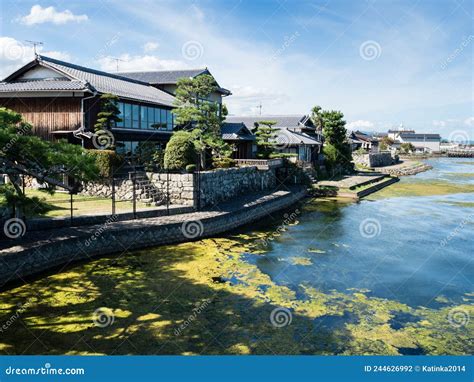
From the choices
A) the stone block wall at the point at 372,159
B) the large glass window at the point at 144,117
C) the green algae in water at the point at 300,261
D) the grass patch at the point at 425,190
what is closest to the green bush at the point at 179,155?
the large glass window at the point at 144,117

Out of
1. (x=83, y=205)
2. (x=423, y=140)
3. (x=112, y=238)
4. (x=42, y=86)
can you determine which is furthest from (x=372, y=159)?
(x=423, y=140)

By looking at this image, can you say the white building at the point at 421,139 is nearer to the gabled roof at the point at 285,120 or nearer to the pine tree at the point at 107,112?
the gabled roof at the point at 285,120

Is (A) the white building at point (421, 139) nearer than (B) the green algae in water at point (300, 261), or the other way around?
(B) the green algae in water at point (300, 261)

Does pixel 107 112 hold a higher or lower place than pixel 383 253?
higher

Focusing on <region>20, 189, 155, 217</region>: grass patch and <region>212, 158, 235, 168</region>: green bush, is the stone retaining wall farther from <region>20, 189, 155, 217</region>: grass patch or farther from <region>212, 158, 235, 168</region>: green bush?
<region>212, 158, 235, 168</region>: green bush

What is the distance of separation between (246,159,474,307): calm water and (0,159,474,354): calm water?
0.09 meters

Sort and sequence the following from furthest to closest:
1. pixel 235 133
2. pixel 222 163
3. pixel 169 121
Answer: pixel 235 133 → pixel 169 121 → pixel 222 163

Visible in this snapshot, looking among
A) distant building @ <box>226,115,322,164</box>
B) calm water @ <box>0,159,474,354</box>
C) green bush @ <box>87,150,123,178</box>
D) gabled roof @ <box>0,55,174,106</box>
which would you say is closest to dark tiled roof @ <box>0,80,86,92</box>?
gabled roof @ <box>0,55,174,106</box>

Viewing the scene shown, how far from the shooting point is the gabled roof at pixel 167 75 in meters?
40.9

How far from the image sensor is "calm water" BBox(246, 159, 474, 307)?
15.1 metres

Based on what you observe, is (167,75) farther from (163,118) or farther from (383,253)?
(383,253)

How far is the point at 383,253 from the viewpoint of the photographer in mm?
19469

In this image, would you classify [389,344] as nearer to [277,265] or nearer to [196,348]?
[196,348]

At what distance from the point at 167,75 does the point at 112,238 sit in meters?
28.2
